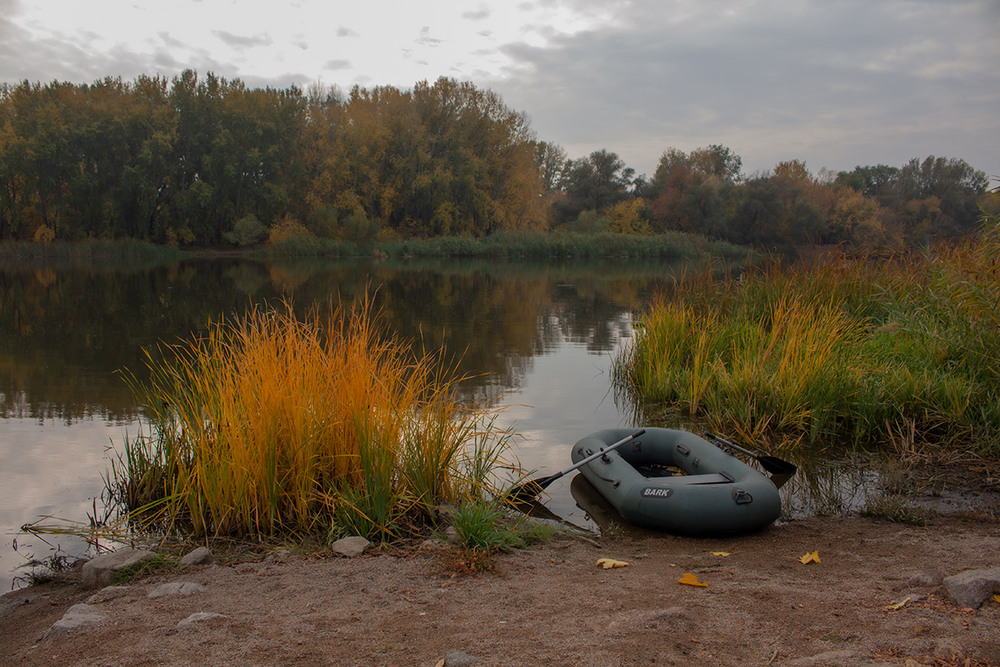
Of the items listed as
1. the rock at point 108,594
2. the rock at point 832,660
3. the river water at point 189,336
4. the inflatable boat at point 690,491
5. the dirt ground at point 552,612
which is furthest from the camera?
the river water at point 189,336

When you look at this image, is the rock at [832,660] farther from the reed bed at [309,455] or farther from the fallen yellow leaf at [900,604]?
the reed bed at [309,455]

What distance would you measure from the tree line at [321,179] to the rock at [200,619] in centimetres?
3386

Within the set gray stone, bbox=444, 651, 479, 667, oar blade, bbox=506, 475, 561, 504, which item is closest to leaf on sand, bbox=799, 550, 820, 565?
oar blade, bbox=506, 475, 561, 504

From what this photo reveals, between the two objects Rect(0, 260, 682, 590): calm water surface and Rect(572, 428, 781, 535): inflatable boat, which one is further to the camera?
Rect(0, 260, 682, 590): calm water surface

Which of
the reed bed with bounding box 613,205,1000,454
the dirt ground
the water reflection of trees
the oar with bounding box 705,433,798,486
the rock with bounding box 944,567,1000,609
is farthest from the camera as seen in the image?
the water reflection of trees

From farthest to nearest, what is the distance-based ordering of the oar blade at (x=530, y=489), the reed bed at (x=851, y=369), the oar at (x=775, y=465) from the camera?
the reed bed at (x=851, y=369), the oar at (x=775, y=465), the oar blade at (x=530, y=489)

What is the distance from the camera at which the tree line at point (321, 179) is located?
38.7m

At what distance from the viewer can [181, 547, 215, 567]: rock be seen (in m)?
3.72

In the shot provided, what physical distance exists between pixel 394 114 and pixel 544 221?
1267 centimetres

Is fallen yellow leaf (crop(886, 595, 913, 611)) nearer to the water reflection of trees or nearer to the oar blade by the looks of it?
the oar blade

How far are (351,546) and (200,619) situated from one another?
3.68 feet

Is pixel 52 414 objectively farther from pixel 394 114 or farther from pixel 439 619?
pixel 394 114

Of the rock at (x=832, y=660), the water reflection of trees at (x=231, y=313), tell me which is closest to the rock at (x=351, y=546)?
the water reflection of trees at (x=231, y=313)

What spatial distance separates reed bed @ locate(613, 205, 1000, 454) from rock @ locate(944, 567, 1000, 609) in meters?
3.36
